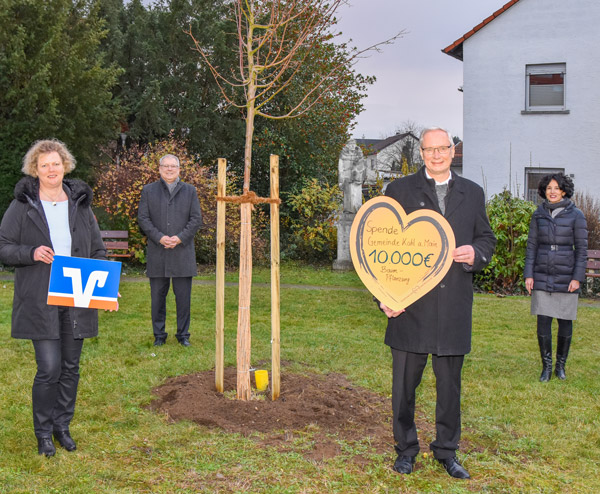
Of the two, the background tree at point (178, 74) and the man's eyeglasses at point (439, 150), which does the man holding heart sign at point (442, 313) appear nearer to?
the man's eyeglasses at point (439, 150)

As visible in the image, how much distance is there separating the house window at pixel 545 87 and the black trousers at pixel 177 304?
550 inches

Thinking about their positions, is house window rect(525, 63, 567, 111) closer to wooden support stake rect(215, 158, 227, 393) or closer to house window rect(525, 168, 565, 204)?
house window rect(525, 168, 565, 204)

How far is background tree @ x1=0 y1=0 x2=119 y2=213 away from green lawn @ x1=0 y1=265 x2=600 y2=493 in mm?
8129

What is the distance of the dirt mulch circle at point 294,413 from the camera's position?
4.95 m

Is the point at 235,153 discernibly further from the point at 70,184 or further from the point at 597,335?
the point at 70,184

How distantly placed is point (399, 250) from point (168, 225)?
4.11 m

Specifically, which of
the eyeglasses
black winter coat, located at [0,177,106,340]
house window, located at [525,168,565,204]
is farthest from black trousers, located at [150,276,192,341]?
house window, located at [525,168,565,204]

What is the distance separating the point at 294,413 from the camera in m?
5.38

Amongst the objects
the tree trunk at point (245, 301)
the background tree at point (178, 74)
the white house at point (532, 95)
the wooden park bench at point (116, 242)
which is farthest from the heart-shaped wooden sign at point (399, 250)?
the background tree at point (178, 74)

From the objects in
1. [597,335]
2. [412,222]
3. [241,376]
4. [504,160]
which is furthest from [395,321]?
[504,160]

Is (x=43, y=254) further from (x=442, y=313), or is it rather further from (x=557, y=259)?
(x=557, y=259)

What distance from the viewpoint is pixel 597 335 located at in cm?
927

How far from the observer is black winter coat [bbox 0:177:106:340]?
4.46m

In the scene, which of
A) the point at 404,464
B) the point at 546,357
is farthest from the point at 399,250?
the point at 546,357
